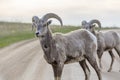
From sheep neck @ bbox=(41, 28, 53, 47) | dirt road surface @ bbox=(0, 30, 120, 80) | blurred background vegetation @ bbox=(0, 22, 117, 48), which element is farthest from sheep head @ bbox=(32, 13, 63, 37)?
blurred background vegetation @ bbox=(0, 22, 117, 48)

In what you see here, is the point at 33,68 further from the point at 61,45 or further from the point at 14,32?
the point at 14,32

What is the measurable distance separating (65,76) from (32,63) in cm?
437

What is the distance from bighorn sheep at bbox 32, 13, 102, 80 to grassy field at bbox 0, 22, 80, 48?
57.7ft

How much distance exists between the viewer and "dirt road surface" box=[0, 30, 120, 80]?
1939cm

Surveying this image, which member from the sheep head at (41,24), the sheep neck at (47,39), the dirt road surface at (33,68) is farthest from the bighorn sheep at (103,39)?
the sheep head at (41,24)

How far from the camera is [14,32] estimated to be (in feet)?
148

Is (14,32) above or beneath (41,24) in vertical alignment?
beneath

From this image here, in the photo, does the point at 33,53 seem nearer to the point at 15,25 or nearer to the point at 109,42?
the point at 109,42

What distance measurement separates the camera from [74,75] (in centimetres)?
1947

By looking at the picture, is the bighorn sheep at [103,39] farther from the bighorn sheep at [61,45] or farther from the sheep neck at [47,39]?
the sheep neck at [47,39]

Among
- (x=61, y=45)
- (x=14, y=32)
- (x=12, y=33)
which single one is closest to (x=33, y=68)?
(x=61, y=45)

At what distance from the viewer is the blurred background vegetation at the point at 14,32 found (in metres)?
37.5

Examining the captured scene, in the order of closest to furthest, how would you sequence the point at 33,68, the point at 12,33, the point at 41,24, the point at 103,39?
1. the point at 41,24
2. the point at 103,39
3. the point at 33,68
4. the point at 12,33

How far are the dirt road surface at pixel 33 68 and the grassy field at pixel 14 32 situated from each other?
6866mm
